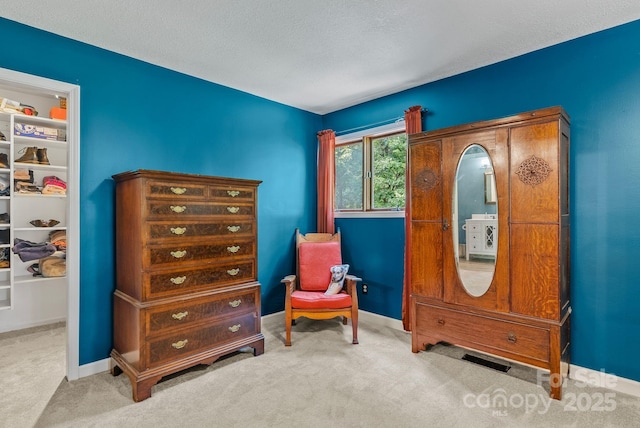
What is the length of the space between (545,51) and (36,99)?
17.2 ft

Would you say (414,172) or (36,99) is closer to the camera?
(414,172)

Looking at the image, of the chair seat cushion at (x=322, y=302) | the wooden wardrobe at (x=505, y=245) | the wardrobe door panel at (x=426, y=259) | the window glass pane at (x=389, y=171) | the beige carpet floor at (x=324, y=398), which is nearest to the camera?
the beige carpet floor at (x=324, y=398)

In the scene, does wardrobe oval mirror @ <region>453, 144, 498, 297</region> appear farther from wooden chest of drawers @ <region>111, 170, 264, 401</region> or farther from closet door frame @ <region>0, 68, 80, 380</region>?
closet door frame @ <region>0, 68, 80, 380</region>

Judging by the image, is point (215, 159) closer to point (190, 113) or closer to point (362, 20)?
point (190, 113)

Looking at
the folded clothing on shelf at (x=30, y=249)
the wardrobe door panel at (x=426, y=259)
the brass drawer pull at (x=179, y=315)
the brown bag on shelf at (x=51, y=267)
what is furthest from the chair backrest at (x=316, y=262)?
the folded clothing on shelf at (x=30, y=249)

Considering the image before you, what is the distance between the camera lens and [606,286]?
244 centimetres

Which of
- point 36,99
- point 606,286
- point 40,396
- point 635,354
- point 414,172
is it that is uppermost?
point 36,99

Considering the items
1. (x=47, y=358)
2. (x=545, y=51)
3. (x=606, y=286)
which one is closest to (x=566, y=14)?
(x=545, y=51)

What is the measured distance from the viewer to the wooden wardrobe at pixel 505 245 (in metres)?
2.26

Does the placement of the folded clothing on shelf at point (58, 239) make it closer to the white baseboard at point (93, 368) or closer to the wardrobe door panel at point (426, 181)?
the white baseboard at point (93, 368)

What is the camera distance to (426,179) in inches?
114

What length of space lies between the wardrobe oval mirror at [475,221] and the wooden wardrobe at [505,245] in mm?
17

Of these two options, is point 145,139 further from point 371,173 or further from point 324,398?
Result: point 324,398

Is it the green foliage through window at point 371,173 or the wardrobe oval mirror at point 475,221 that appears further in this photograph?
the green foliage through window at point 371,173
